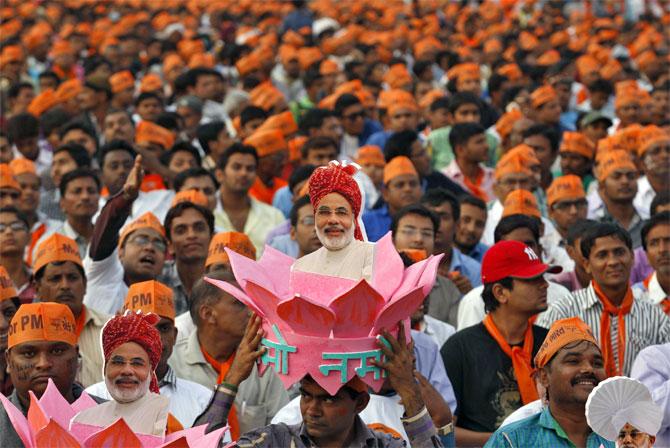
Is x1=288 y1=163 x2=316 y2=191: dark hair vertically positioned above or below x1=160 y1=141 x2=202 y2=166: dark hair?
below

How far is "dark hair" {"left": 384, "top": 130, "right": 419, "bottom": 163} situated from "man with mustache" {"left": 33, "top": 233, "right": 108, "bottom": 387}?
165 inches

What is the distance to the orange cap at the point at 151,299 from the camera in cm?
663

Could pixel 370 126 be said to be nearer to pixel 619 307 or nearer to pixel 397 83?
pixel 397 83

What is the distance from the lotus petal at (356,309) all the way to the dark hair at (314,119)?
27.5 ft

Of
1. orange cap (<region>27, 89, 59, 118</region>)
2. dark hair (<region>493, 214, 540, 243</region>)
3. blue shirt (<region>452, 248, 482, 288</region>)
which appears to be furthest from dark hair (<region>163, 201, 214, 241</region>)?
orange cap (<region>27, 89, 59, 118</region>)

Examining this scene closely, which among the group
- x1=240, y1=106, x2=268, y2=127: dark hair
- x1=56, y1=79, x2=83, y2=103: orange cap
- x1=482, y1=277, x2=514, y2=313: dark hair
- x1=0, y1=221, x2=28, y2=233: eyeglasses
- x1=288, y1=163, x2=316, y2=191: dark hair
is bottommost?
x1=482, y1=277, x2=514, y2=313: dark hair

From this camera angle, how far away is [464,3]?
26.3m

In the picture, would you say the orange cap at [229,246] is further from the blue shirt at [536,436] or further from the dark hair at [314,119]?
the dark hair at [314,119]

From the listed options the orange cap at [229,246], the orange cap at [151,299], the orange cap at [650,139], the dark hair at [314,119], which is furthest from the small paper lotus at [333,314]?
the dark hair at [314,119]

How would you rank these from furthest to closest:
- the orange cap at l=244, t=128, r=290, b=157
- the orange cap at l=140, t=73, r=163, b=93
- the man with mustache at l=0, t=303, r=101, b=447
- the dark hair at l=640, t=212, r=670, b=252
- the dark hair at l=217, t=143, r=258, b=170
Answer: the orange cap at l=140, t=73, r=163, b=93
the orange cap at l=244, t=128, r=290, b=157
the dark hair at l=217, t=143, r=258, b=170
the dark hair at l=640, t=212, r=670, b=252
the man with mustache at l=0, t=303, r=101, b=447

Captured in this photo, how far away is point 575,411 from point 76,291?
309 centimetres

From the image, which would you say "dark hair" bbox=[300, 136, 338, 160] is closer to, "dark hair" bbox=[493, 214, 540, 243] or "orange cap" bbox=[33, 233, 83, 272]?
"dark hair" bbox=[493, 214, 540, 243]

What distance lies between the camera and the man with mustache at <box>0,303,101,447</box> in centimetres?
588

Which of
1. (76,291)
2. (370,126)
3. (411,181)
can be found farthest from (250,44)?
(76,291)
